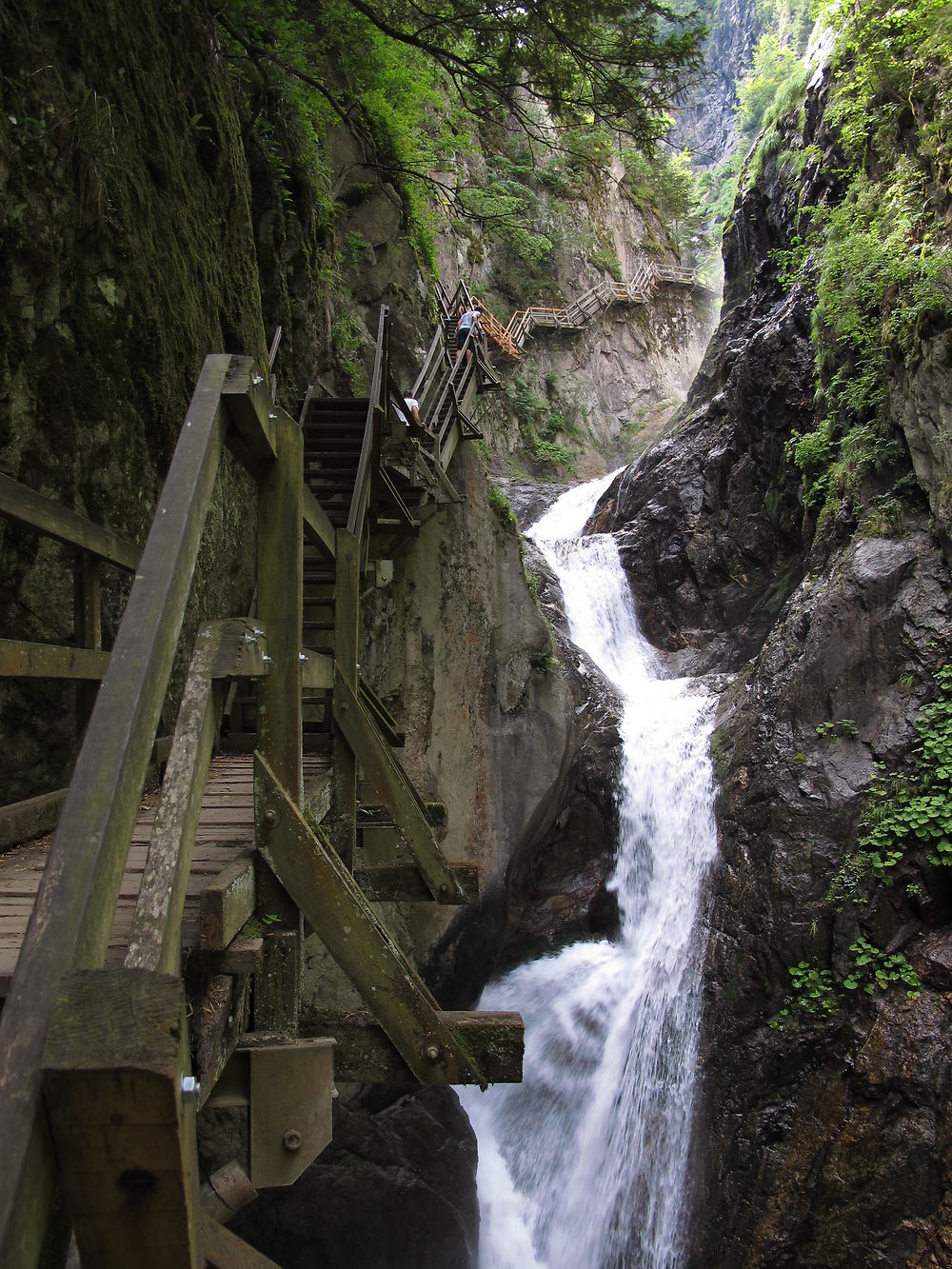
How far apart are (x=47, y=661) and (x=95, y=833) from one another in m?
2.41

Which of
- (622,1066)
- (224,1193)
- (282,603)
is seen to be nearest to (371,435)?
(282,603)

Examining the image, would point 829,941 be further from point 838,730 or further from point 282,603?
point 282,603

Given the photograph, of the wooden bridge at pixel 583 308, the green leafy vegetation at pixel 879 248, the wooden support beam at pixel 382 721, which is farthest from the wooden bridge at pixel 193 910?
the wooden bridge at pixel 583 308

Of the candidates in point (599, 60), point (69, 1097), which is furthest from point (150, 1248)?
point (599, 60)

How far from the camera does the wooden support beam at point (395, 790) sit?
4.34m

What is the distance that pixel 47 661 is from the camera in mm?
3410

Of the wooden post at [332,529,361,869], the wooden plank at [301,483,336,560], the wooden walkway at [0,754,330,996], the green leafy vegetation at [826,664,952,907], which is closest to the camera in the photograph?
the wooden walkway at [0,754,330,996]

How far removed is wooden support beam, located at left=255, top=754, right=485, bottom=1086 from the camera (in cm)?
262

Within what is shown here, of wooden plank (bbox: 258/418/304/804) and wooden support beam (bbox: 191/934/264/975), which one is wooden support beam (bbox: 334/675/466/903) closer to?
wooden plank (bbox: 258/418/304/804)

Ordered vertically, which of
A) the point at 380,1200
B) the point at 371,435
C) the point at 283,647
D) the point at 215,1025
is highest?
the point at 371,435

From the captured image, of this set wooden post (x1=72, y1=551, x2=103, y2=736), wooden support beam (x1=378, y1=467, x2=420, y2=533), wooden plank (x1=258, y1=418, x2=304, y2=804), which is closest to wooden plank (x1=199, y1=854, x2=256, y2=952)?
wooden plank (x1=258, y1=418, x2=304, y2=804)

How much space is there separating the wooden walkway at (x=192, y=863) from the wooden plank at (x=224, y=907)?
35mm

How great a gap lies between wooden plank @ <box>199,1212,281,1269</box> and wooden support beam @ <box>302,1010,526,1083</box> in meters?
0.74

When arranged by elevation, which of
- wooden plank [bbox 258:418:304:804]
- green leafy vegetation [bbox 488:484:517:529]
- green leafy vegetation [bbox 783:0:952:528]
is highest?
green leafy vegetation [bbox 783:0:952:528]
